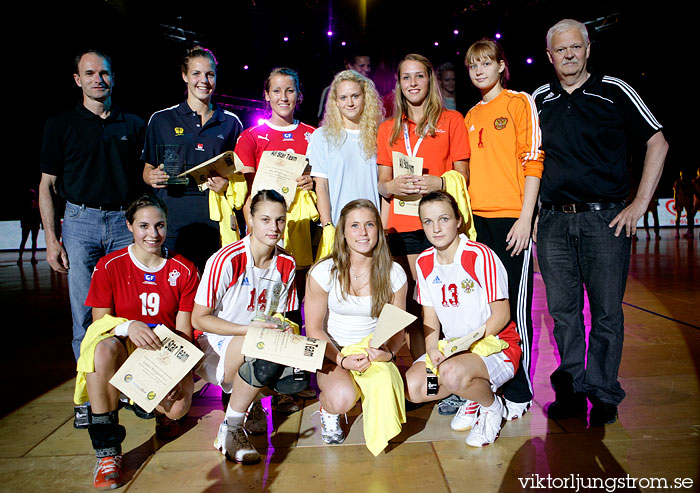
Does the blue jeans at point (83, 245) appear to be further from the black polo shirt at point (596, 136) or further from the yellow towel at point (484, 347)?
the black polo shirt at point (596, 136)

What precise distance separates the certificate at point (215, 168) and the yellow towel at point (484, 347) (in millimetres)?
1560

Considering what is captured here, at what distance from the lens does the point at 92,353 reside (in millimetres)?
2193

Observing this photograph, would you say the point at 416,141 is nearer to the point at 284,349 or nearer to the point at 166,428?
the point at 284,349

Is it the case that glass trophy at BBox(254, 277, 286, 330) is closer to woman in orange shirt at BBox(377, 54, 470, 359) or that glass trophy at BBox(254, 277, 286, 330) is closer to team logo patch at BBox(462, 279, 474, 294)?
woman in orange shirt at BBox(377, 54, 470, 359)

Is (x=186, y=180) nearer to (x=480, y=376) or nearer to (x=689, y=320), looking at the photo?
(x=480, y=376)

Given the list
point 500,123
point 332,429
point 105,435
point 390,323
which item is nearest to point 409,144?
point 500,123

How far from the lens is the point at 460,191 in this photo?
2594 mm

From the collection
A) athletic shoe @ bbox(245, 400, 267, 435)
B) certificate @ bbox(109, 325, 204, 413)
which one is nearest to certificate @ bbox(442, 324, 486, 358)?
athletic shoe @ bbox(245, 400, 267, 435)

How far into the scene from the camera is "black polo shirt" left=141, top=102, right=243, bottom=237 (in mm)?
3074

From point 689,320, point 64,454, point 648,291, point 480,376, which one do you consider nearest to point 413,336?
point 480,376

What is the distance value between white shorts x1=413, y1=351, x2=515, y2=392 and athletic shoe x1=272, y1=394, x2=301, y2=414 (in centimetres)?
113

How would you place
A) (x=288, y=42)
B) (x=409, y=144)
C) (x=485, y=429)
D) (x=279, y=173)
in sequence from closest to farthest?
(x=485, y=429)
(x=409, y=144)
(x=279, y=173)
(x=288, y=42)

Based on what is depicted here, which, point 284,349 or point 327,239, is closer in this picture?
point 284,349

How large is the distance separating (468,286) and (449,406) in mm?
710
